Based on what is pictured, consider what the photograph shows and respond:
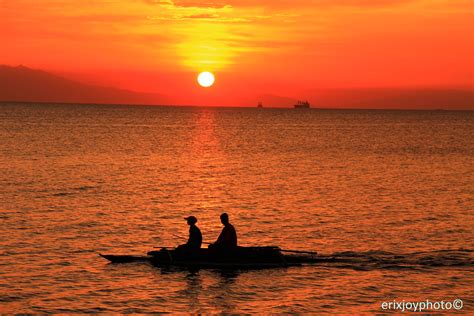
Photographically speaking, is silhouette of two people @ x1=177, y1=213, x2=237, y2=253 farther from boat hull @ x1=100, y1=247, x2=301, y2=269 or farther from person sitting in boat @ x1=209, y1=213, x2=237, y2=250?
boat hull @ x1=100, y1=247, x2=301, y2=269

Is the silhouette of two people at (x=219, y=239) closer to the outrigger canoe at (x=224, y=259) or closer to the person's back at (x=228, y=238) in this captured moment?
the person's back at (x=228, y=238)

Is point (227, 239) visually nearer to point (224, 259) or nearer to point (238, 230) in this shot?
point (224, 259)

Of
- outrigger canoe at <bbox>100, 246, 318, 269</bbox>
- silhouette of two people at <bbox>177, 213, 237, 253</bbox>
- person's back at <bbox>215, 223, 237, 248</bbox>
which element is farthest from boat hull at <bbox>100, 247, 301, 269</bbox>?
person's back at <bbox>215, 223, 237, 248</bbox>

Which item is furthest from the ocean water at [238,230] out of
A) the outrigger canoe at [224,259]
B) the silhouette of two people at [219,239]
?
the silhouette of two people at [219,239]

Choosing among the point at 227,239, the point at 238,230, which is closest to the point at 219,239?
the point at 227,239

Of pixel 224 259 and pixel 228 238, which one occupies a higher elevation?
pixel 228 238

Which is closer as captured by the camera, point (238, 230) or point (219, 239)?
point (219, 239)

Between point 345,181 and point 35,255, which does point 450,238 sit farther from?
point 345,181

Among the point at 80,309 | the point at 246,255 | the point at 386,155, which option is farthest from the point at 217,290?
the point at 386,155

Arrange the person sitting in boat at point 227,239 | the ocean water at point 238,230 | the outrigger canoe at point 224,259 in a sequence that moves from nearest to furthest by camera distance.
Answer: the ocean water at point 238,230
the person sitting in boat at point 227,239
the outrigger canoe at point 224,259

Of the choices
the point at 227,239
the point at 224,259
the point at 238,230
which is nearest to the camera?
the point at 227,239

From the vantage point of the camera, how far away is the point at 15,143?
95.6 m

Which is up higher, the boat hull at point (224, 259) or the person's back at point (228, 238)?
the person's back at point (228, 238)

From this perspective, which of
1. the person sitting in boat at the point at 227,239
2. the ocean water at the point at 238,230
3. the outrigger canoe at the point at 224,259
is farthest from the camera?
the outrigger canoe at the point at 224,259
